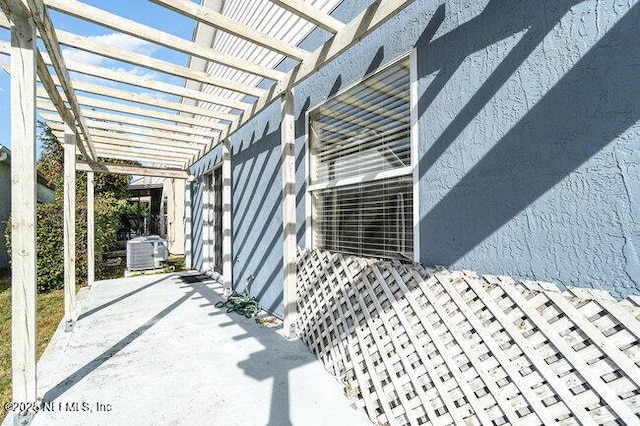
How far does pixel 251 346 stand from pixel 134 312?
2396 mm

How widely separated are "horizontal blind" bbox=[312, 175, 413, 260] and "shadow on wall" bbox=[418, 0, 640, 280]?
26cm

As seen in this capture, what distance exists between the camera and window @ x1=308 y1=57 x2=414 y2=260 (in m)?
2.80

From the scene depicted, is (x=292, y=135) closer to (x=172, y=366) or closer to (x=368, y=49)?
(x=368, y=49)

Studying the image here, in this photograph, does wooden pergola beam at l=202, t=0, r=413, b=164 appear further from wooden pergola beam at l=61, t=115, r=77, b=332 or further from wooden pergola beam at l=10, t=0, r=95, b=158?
wooden pergola beam at l=61, t=115, r=77, b=332

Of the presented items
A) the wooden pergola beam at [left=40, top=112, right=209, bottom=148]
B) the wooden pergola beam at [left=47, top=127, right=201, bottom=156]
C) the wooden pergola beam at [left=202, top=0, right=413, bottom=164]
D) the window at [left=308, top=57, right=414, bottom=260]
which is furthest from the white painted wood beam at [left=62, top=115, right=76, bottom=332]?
the window at [left=308, top=57, right=414, bottom=260]

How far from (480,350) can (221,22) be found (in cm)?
302

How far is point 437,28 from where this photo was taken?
247 centimetres

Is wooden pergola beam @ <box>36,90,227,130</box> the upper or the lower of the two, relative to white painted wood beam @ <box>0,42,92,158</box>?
upper

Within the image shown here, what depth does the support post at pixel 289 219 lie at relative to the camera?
371 cm

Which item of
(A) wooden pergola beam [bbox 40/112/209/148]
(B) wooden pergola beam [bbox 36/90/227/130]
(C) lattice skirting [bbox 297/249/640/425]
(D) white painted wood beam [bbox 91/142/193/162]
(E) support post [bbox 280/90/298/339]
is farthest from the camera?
(D) white painted wood beam [bbox 91/142/193/162]

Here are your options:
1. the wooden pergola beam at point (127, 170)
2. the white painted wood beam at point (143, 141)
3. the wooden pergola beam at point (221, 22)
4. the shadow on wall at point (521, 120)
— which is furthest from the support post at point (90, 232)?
the shadow on wall at point (521, 120)

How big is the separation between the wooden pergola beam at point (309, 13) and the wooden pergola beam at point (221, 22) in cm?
47

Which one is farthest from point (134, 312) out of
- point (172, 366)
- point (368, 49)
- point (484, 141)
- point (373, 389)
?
point (484, 141)

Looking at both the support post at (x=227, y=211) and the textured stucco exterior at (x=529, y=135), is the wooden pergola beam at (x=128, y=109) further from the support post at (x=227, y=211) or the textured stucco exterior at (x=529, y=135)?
the textured stucco exterior at (x=529, y=135)
